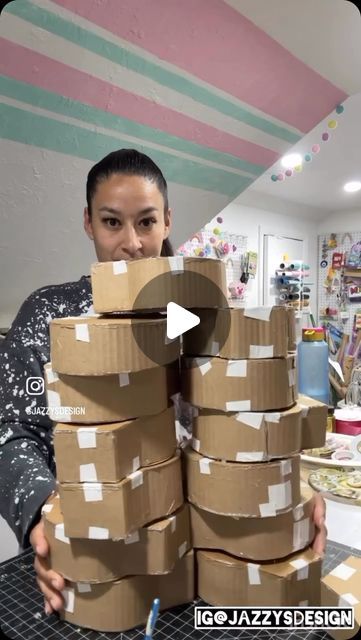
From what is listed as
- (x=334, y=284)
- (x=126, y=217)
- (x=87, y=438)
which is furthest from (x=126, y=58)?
(x=334, y=284)

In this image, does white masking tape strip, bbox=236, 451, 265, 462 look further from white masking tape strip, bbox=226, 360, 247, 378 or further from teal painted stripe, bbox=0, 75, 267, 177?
teal painted stripe, bbox=0, 75, 267, 177

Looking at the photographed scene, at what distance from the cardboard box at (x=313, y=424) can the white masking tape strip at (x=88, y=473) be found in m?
0.32

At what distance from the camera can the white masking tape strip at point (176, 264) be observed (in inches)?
20.8

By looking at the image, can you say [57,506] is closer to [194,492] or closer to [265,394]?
[194,492]

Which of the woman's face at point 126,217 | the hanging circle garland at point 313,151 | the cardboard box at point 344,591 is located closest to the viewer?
the cardboard box at point 344,591

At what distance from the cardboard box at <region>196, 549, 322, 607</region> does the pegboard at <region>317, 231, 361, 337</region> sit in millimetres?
3058

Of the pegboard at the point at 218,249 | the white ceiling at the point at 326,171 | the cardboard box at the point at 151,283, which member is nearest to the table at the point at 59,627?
the cardboard box at the point at 151,283

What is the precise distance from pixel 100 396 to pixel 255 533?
0.31 m

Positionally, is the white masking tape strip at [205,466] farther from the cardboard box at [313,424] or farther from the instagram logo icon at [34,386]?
the instagram logo icon at [34,386]

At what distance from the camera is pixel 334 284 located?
11.4 feet

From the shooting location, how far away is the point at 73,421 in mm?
537

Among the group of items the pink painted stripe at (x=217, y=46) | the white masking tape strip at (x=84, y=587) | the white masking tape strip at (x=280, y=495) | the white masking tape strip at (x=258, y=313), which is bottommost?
the white masking tape strip at (x=84, y=587)

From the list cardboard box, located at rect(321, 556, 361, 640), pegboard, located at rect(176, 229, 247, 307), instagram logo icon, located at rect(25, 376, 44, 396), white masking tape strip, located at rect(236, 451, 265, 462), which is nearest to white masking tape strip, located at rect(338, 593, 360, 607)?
cardboard box, located at rect(321, 556, 361, 640)

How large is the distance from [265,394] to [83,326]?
26cm
